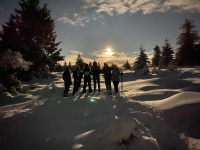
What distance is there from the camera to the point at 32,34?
15602mm

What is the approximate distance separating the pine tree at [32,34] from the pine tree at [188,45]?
2398cm

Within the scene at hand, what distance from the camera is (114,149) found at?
2.26 m

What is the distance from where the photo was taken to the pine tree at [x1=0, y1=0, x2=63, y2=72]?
41.8ft

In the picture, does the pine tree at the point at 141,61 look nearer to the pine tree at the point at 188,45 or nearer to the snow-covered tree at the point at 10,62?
the pine tree at the point at 188,45

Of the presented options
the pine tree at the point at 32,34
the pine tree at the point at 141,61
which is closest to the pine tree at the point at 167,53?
the pine tree at the point at 141,61

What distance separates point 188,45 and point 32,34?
28.5 metres

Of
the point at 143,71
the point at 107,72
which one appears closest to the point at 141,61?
the point at 143,71

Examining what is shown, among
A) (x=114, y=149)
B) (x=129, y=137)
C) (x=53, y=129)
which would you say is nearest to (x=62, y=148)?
(x=53, y=129)

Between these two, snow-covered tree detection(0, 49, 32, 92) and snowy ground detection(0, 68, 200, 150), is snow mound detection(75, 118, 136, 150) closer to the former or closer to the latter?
snowy ground detection(0, 68, 200, 150)

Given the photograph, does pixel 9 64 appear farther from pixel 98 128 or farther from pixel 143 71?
pixel 143 71

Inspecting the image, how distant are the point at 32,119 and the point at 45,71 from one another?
49.2 ft

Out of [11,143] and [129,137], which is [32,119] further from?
[129,137]

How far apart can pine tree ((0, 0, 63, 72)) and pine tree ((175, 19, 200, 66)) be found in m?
24.0

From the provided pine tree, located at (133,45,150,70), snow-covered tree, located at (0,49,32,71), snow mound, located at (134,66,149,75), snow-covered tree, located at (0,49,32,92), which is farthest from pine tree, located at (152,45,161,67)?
snow-covered tree, located at (0,49,32,71)
